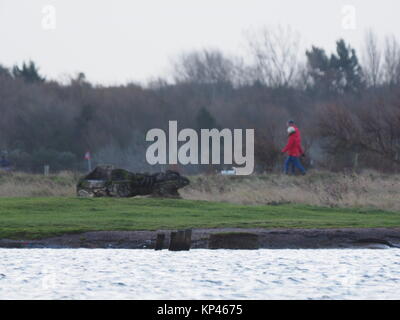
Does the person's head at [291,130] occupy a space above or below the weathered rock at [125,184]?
above

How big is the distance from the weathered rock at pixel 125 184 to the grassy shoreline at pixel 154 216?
3.58 feet

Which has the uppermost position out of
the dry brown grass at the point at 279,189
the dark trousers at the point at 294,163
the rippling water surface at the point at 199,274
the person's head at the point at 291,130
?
the person's head at the point at 291,130

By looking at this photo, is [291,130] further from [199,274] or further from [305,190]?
[199,274]

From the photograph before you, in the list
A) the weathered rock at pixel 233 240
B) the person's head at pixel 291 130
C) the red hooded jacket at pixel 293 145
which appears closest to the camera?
the weathered rock at pixel 233 240

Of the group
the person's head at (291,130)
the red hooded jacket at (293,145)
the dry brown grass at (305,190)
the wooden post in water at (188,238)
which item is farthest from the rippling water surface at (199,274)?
the person's head at (291,130)

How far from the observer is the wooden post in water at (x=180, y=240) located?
18188 millimetres

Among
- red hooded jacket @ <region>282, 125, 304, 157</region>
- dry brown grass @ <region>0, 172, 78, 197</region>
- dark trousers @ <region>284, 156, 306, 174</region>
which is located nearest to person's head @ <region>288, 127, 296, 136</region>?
red hooded jacket @ <region>282, 125, 304, 157</region>

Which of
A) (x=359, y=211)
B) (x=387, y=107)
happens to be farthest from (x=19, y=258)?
(x=387, y=107)

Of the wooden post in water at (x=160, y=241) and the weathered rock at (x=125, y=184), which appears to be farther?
the weathered rock at (x=125, y=184)

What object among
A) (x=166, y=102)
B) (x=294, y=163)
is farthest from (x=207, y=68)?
(x=294, y=163)

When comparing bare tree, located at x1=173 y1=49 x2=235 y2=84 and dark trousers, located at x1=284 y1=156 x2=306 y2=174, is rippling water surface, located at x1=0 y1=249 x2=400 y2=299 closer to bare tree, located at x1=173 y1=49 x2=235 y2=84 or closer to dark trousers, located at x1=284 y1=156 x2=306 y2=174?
dark trousers, located at x1=284 y1=156 x2=306 y2=174

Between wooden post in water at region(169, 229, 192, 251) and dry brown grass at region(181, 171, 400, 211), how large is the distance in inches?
291

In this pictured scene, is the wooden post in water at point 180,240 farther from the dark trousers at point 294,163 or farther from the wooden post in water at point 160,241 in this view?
the dark trousers at point 294,163

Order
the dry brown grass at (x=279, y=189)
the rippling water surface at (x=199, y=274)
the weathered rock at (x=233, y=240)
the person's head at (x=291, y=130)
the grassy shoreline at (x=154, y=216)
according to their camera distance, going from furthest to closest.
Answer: the person's head at (x=291, y=130) < the dry brown grass at (x=279, y=189) < the grassy shoreline at (x=154, y=216) < the weathered rock at (x=233, y=240) < the rippling water surface at (x=199, y=274)
